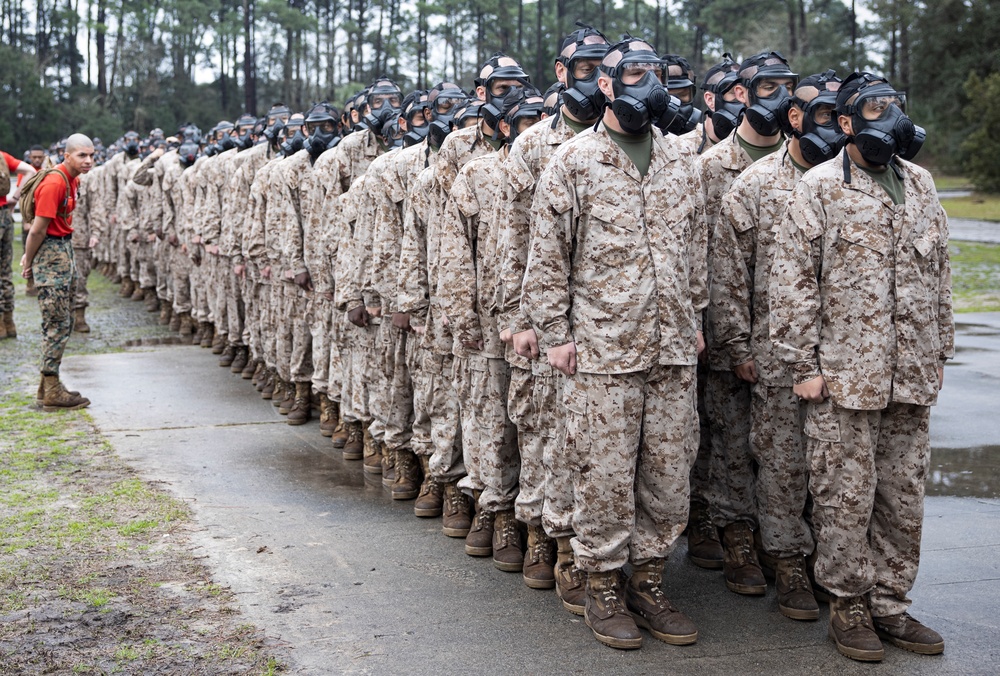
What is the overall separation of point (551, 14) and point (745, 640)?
57.5m

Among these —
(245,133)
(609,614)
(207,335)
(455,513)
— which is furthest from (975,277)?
(609,614)

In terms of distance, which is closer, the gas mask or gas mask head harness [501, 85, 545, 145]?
the gas mask

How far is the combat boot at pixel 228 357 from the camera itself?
11984 millimetres

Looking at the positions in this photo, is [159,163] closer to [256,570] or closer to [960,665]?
[256,570]

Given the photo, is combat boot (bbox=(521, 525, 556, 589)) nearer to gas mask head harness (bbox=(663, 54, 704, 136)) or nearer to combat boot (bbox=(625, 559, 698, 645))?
combat boot (bbox=(625, 559, 698, 645))

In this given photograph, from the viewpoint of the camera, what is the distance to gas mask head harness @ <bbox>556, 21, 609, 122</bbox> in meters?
5.25

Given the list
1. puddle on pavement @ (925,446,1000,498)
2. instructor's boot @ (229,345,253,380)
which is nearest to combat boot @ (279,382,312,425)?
instructor's boot @ (229,345,253,380)

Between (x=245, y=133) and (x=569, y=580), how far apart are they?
9.05 m

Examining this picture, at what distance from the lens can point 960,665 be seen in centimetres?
448

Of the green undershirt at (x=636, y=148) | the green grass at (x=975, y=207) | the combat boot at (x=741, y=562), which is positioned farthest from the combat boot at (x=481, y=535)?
the green grass at (x=975, y=207)

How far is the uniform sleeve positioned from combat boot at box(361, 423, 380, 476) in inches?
140

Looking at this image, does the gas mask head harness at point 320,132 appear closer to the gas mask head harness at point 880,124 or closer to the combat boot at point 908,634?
the gas mask head harness at point 880,124

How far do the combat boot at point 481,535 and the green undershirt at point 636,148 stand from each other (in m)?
2.13

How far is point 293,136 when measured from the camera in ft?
32.8
